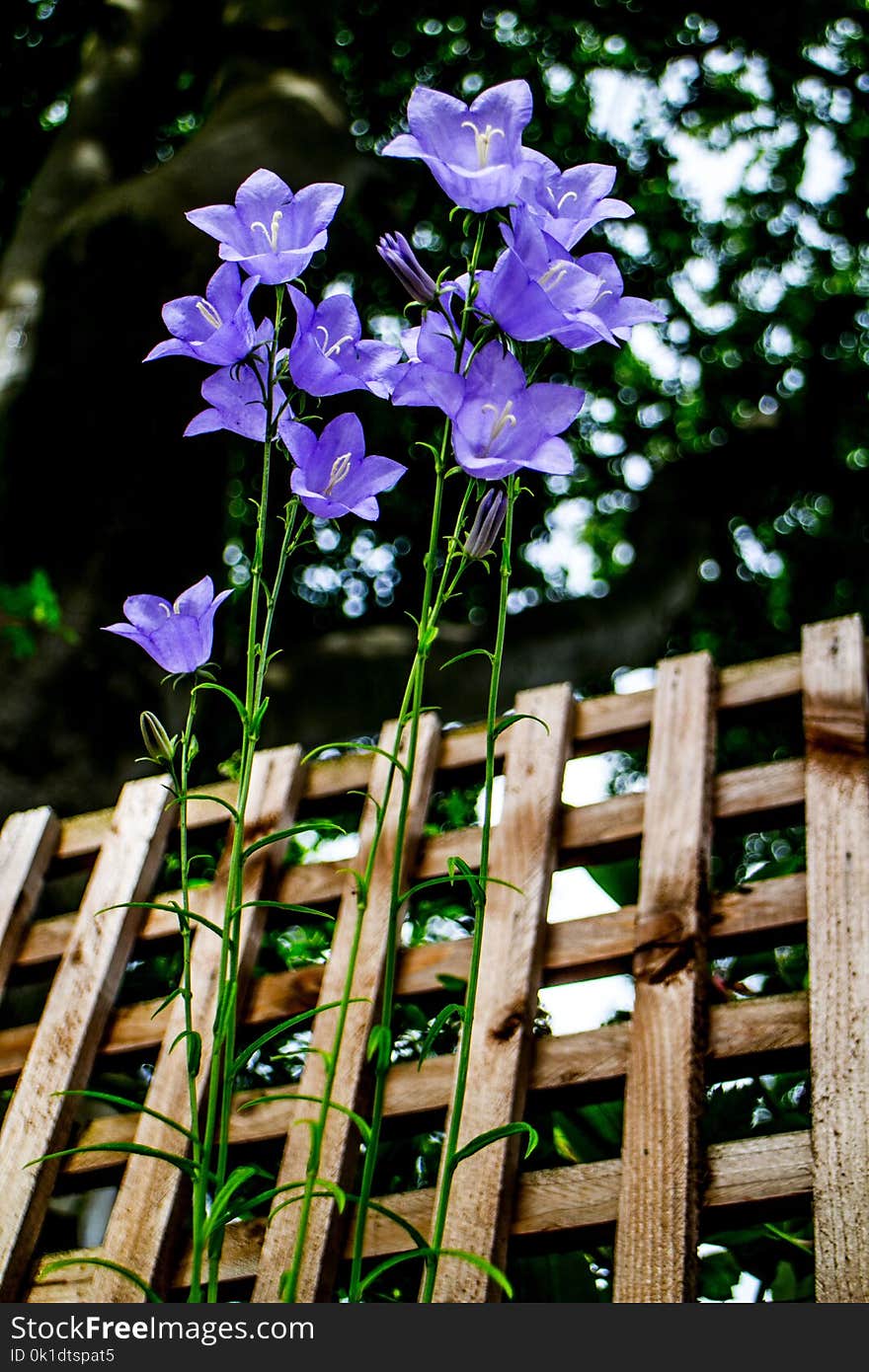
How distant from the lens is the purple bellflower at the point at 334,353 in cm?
84

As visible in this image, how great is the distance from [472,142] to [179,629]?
37 cm

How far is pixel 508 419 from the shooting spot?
0.76 m

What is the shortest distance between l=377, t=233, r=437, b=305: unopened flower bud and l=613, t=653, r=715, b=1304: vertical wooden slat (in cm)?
77

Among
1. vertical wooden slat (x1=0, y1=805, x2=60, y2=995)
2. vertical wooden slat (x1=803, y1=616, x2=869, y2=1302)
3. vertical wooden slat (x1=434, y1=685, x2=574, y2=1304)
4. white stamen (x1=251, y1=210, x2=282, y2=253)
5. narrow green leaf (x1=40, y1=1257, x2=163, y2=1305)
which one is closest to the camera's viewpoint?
narrow green leaf (x1=40, y1=1257, x2=163, y2=1305)

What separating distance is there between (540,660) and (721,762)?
6.32ft

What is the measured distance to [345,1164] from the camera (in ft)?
4.21

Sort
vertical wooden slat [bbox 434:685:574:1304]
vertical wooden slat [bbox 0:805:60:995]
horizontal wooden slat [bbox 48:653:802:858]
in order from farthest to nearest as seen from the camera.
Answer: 1. vertical wooden slat [bbox 0:805:60:995]
2. horizontal wooden slat [bbox 48:653:802:858]
3. vertical wooden slat [bbox 434:685:574:1304]

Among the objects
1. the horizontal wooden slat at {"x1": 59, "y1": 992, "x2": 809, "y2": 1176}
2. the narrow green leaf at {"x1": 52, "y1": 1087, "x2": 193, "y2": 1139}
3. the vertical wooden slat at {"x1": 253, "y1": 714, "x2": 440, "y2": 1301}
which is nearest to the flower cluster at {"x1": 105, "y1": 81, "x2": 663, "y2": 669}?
the narrow green leaf at {"x1": 52, "y1": 1087, "x2": 193, "y2": 1139}

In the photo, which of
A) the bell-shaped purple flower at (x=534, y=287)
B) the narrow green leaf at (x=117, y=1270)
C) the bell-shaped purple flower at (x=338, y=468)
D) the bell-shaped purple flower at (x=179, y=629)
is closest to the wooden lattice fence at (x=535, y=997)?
the narrow green leaf at (x=117, y=1270)

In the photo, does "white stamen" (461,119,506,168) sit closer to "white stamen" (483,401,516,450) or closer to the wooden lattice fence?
"white stamen" (483,401,516,450)

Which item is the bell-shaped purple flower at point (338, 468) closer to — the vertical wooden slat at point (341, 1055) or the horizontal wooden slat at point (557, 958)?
the vertical wooden slat at point (341, 1055)

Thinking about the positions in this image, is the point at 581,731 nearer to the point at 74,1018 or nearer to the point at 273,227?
the point at 74,1018

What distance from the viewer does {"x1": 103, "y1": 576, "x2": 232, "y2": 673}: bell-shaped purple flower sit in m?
0.87

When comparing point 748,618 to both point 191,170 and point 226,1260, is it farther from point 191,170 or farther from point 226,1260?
point 226,1260
